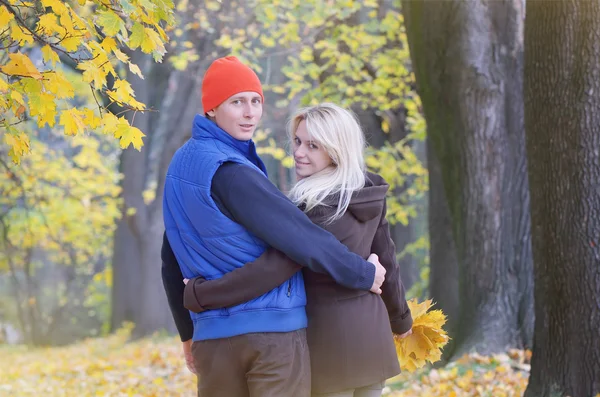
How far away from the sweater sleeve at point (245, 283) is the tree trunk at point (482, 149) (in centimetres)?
486

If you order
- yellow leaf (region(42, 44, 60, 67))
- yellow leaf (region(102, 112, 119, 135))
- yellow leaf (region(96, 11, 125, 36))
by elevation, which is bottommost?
yellow leaf (region(102, 112, 119, 135))

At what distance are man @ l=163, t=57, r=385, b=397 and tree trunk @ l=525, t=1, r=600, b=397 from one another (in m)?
2.41

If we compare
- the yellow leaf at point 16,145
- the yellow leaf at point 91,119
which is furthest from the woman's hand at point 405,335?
the yellow leaf at point 16,145

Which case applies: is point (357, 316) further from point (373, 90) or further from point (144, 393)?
point (373, 90)

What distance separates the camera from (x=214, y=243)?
303 cm

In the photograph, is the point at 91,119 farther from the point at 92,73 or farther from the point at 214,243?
the point at 214,243

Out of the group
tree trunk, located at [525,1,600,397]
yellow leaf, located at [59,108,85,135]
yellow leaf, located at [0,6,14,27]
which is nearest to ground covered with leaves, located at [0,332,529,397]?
tree trunk, located at [525,1,600,397]

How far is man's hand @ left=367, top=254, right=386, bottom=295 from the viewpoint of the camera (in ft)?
10.7

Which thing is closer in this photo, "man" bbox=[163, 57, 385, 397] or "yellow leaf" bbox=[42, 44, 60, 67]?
"man" bbox=[163, 57, 385, 397]

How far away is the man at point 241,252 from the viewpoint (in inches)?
117

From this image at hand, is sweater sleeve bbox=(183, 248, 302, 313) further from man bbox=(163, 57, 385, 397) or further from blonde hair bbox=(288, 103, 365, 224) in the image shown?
blonde hair bbox=(288, 103, 365, 224)

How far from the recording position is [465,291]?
7789 millimetres

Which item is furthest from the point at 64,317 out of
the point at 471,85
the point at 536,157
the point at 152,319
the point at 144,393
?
the point at 536,157

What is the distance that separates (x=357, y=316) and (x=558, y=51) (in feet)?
9.44
